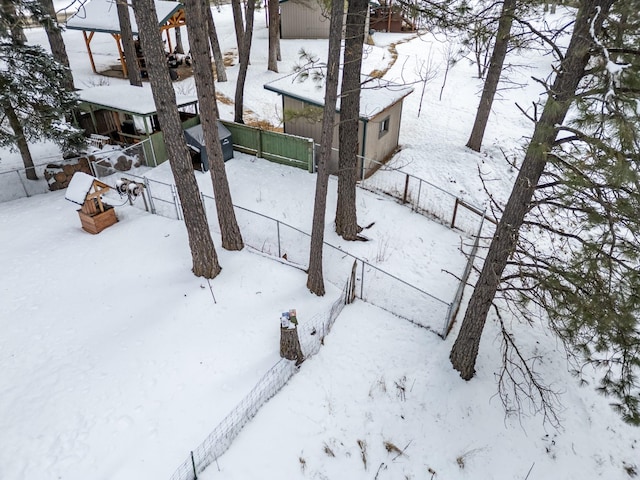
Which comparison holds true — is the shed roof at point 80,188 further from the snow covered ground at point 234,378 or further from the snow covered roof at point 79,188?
the snow covered ground at point 234,378

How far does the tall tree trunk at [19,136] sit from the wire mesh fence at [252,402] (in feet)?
33.3

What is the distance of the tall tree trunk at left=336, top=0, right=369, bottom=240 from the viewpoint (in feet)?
27.7

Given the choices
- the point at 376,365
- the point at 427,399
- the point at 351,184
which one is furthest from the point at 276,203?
the point at 427,399

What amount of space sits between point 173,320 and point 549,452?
6777 mm

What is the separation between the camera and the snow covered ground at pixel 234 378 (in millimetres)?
5961

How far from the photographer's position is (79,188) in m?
10.2

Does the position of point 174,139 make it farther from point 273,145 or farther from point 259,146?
point 259,146

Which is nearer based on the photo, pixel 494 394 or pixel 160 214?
pixel 494 394

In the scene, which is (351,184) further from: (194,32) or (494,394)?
(494,394)

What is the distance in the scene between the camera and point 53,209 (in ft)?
38.0

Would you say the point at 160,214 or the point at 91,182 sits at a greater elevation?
the point at 91,182

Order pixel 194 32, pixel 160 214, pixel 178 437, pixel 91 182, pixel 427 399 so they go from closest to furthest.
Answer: pixel 178 437 → pixel 427 399 → pixel 194 32 → pixel 91 182 → pixel 160 214

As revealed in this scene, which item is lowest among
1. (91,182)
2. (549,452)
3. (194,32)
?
(549,452)

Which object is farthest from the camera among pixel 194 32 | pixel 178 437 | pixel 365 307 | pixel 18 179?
pixel 18 179
